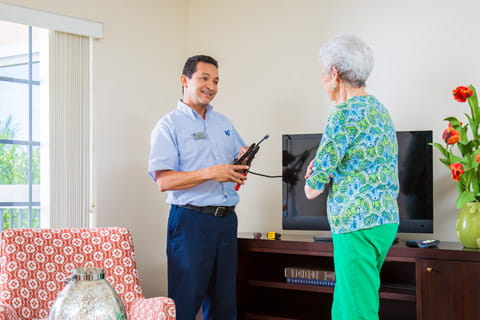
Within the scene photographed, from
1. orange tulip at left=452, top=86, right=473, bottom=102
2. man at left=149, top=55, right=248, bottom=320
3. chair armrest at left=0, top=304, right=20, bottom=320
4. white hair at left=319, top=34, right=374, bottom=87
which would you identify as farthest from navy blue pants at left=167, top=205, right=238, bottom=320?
orange tulip at left=452, top=86, right=473, bottom=102

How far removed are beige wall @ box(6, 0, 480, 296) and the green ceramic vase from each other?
30 cm

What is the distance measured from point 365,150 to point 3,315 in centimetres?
151

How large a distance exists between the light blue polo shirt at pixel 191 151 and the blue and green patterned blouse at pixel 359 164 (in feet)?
2.73

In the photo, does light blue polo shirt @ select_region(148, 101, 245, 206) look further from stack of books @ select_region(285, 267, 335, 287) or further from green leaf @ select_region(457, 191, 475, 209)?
green leaf @ select_region(457, 191, 475, 209)

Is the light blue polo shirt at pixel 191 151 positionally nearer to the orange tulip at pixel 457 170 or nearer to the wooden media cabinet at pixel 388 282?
the wooden media cabinet at pixel 388 282

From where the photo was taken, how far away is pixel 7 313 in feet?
7.57

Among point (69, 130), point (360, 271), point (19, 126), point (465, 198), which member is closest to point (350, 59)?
point (360, 271)

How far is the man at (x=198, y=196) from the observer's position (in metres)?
2.73

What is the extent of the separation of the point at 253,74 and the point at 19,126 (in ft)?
4.81

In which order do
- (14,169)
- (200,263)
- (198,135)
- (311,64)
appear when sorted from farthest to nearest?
(311,64), (14,169), (198,135), (200,263)

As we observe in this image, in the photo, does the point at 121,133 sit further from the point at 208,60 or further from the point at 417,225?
the point at 417,225

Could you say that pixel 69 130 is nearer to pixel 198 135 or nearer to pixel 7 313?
pixel 198 135

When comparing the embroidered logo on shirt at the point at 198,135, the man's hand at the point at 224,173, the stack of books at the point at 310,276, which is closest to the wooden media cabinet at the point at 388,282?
the stack of books at the point at 310,276

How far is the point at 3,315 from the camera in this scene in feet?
7.44
